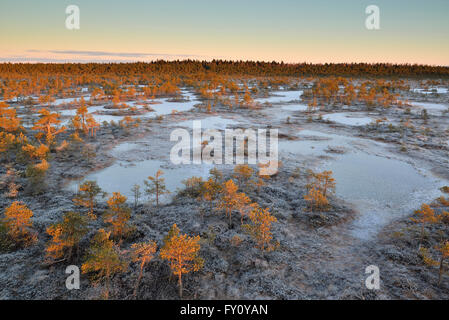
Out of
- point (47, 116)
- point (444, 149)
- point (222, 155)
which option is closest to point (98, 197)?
point (222, 155)

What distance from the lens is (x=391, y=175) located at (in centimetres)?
1602

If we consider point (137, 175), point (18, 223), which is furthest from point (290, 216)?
point (18, 223)

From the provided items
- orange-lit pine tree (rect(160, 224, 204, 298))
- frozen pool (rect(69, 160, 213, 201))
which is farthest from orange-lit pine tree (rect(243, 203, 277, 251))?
frozen pool (rect(69, 160, 213, 201))

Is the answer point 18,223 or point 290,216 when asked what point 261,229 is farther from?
point 18,223

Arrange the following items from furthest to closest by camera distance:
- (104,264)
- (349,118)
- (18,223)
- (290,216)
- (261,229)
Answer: (349,118) < (290,216) < (261,229) < (18,223) < (104,264)

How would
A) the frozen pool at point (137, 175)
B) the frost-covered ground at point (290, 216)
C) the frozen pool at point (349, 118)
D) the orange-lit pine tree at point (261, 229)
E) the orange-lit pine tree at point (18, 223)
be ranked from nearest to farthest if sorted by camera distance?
the frost-covered ground at point (290, 216) < the orange-lit pine tree at point (18, 223) < the orange-lit pine tree at point (261, 229) < the frozen pool at point (137, 175) < the frozen pool at point (349, 118)

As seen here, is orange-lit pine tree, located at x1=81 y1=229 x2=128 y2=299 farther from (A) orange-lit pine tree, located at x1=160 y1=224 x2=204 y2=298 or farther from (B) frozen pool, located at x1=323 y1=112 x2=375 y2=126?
(B) frozen pool, located at x1=323 y1=112 x2=375 y2=126

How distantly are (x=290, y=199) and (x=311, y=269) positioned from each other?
501 cm

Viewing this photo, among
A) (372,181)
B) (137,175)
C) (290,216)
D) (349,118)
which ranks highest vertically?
(349,118)

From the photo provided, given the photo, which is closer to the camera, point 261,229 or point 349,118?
point 261,229

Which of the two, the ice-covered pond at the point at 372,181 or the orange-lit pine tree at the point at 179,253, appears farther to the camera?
the ice-covered pond at the point at 372,181

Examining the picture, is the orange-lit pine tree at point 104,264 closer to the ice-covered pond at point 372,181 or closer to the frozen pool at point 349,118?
the ice-covered pond at point 372,181

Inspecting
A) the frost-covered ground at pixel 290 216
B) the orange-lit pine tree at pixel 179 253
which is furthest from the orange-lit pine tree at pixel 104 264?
the orange-lit pine tree at pixel 179 253
